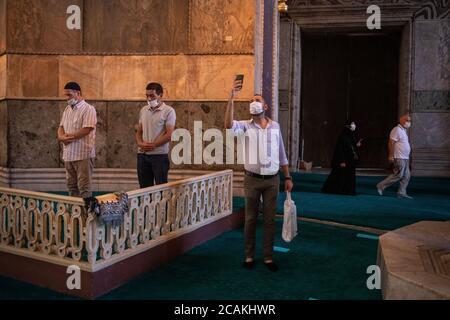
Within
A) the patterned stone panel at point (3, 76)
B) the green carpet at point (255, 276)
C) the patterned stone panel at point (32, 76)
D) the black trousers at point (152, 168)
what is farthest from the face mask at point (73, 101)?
the patterned stone panel at point (3, 76)

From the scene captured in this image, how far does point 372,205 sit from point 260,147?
12.9 ft

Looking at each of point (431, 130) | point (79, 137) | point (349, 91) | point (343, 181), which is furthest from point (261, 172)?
point (349, 91)

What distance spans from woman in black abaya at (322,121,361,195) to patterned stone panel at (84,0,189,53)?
133 inches

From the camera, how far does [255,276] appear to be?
445 cm

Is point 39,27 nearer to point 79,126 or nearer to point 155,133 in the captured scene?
point 79,126

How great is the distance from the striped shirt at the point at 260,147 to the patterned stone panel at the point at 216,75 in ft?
10.7

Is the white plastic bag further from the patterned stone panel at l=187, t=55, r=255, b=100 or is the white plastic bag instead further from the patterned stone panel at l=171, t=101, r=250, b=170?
the patterned stone panel at l=187, t=55, r=255, b=100

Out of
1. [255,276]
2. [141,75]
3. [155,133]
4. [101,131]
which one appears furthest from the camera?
[101,131]

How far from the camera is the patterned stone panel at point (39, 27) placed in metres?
8.07

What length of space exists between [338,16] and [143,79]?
678 centimetres

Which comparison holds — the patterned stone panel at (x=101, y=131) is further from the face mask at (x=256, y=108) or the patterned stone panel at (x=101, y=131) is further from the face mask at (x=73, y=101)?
the face mask at (x=256, y=108)
